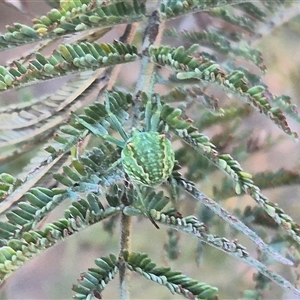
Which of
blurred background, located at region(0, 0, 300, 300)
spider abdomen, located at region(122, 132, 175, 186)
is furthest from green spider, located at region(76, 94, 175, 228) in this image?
blurred background, located at region(0, 0, 300, 300)

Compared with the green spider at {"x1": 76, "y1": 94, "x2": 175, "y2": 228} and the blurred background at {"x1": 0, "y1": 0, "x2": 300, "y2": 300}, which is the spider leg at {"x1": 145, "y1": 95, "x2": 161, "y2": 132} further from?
the blurred background at {"x1": 0, "y1": 0, "x2": 300, "y2": 300}

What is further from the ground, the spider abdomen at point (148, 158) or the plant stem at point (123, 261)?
the spider abdomen at point (148, 158)

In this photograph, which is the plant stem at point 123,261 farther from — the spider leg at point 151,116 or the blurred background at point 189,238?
the blurred background at point 189,238

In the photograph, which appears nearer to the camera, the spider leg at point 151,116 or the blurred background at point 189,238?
the spider leg at point 151,116

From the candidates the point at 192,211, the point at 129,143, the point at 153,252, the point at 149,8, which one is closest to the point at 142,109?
the point at 129,143

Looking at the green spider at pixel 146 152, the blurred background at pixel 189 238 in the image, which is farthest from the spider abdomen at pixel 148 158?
the blurred background at pixel 189 238

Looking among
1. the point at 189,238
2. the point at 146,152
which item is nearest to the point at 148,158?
the point at 146,152

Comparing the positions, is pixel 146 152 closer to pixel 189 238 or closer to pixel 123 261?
pixel 123 261

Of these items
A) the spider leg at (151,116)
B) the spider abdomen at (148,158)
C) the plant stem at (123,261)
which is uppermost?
the spider leg at (151,116)
